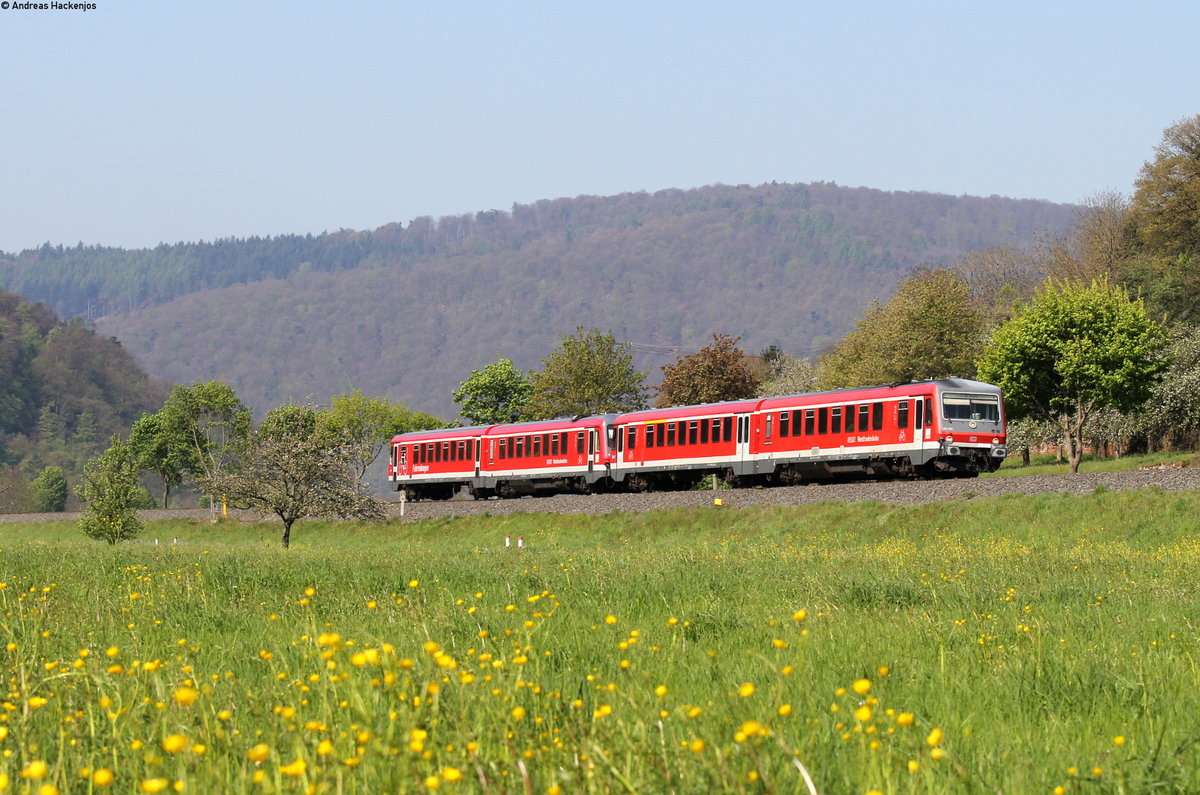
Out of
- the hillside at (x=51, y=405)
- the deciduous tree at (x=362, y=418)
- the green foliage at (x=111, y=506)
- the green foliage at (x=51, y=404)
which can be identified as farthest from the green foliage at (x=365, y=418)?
the green foliage at (x=51, y=404)

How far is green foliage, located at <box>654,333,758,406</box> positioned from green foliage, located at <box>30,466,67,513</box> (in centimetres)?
8445

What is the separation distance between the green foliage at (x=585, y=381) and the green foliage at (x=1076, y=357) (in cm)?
3658

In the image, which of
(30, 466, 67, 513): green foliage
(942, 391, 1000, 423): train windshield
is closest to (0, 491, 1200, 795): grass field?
(942, 391, 1000, 423): train windshield

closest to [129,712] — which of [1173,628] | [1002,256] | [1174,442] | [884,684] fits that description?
[884,684]

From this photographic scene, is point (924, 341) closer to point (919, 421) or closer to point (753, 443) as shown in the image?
point (753, 443)

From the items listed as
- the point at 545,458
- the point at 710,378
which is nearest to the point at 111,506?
the point at 545,458

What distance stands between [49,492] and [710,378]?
8854 cm

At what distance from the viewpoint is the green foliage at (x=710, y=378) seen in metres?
77.2

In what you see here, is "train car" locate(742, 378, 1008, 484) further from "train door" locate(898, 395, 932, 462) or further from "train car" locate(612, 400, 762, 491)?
"train car" locate(612, 400, 762, 491)

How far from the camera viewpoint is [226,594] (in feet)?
38.2

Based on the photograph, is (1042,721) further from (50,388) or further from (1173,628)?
(50,388)

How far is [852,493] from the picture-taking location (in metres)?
35.4

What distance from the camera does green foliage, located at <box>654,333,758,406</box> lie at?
77.2 meters

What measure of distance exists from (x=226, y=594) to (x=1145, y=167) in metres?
75.3
